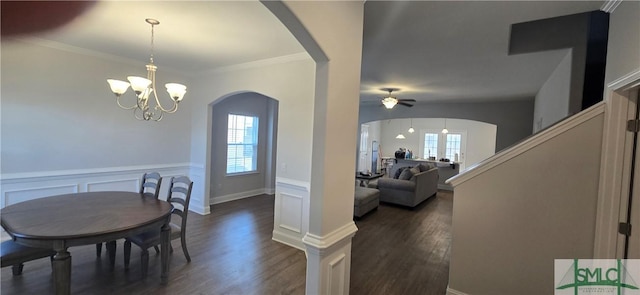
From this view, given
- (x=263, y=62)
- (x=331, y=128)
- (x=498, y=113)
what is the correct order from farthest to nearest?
(x=498, y=113), (x=263, y=62), (x=331, y=128)

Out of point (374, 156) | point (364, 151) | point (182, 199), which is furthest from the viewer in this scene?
point (374, 156)

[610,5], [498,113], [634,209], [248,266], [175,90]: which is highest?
[610,5]

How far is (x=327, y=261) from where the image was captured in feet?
5.96

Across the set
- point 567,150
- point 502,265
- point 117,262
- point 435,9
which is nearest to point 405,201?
point 502,265

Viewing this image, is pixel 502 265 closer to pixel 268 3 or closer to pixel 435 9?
pixel 435 9

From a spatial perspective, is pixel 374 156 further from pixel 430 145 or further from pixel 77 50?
pixel 77 50

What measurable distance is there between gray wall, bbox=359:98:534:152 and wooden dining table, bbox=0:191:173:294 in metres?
6.93

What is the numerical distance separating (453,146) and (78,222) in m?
12.5

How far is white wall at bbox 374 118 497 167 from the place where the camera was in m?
11.2

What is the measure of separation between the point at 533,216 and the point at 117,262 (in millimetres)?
4113

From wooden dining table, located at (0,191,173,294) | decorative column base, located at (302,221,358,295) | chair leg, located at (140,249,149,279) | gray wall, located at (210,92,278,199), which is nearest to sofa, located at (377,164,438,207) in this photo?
gray wall, located at (210,92,278,199)

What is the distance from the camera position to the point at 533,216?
7.16 ft

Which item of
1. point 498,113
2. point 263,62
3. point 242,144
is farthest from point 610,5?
point 242,144

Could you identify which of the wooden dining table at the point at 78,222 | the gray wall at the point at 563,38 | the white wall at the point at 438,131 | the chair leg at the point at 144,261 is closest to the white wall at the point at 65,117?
the wooden dining table at the point at 78,222
